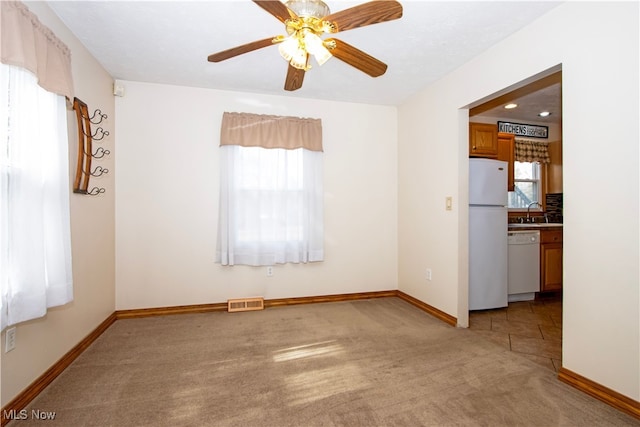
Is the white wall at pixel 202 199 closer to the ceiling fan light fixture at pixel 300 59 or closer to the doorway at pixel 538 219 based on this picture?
the doorway at pixel 538 219

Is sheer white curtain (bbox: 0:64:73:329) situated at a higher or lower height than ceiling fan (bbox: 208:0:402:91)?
lower

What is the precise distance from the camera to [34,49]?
159 centimetres

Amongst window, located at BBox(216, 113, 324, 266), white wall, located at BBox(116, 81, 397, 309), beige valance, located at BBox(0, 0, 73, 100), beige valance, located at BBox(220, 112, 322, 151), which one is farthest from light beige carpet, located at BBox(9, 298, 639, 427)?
beige valance, located at BBox(220, 112, 322, 151)

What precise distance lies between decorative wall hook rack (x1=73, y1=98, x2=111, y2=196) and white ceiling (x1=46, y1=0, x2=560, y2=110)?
0.53m

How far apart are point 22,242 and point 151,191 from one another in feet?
5.50

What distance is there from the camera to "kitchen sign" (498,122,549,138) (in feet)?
14.5

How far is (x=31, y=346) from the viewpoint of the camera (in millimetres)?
1740

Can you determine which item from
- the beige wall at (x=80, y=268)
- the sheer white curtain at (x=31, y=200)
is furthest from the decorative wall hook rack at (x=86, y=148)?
the sheer white curtain at (x=31, y=200)

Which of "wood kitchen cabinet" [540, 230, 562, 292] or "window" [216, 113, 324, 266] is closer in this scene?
"window" [216, 113, 324, 266]

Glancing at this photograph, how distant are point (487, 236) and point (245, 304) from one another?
2809 mm

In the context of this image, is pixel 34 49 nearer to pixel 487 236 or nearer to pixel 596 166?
pixel 596 166

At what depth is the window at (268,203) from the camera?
10.6 feet

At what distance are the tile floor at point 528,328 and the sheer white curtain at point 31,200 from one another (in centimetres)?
321

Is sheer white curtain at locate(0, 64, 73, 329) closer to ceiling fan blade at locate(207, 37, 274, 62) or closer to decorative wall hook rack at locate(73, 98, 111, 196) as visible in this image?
decorative wall hook rack at locate(73, 98, 111, 196)
